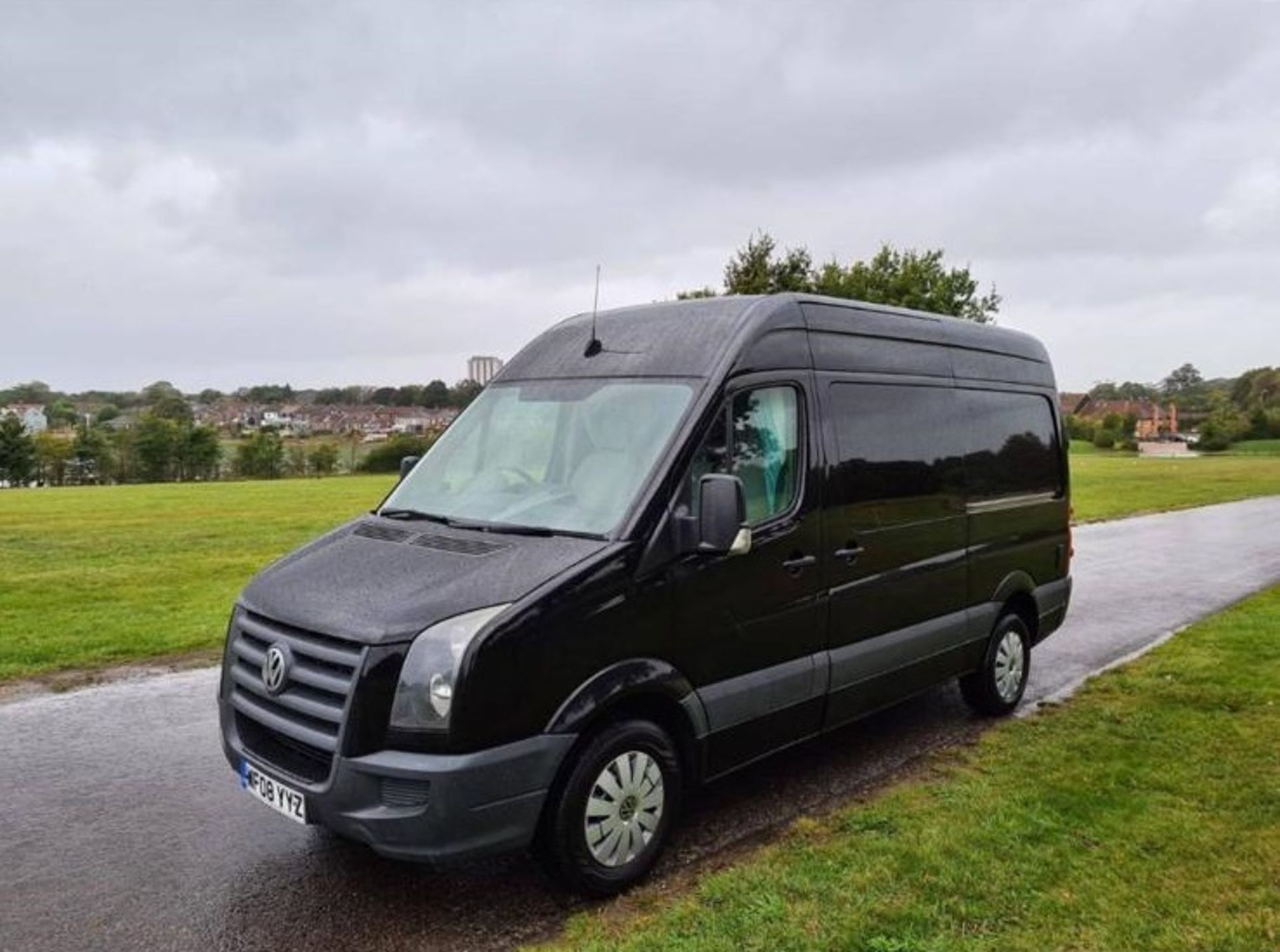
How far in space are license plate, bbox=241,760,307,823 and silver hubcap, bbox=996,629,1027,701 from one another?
4662mm

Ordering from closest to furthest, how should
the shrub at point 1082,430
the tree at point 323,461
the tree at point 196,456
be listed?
the tree at point 323,461 → the tree at point 196,456 → the shrub at point 1082,430

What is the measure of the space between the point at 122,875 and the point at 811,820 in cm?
315

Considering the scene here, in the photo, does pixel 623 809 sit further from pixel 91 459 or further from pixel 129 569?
pixel 91 459

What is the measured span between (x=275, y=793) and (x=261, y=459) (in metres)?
63.5

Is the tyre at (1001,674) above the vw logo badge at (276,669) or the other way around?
the other way around

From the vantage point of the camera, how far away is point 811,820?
4.57m

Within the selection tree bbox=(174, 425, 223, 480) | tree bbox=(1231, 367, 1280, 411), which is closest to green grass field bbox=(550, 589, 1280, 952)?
tree bbox=(174, 425, 223, 480)

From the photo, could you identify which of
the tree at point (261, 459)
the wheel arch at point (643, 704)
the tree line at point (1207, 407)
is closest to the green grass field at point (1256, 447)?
the tree line at point (1207, 407)

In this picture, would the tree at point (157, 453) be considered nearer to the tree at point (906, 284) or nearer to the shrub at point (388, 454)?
the shrub at point (388, 454)

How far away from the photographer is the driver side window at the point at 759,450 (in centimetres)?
431

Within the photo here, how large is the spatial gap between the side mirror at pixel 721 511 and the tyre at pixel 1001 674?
10.3 feet

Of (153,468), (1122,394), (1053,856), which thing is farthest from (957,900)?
(1122,394)

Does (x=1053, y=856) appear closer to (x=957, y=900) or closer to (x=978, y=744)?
(x=957, y=900)

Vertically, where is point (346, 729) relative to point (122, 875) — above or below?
above
